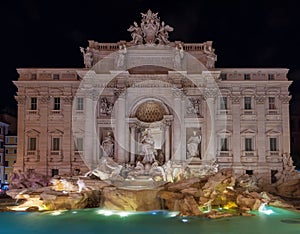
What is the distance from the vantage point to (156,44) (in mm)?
31812

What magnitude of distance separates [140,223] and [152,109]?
52.5ft

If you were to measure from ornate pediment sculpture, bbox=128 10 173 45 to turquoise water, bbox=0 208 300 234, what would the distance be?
55.1 ft

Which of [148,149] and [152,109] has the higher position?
[152,109]

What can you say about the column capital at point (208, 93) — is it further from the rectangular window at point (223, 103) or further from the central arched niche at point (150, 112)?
the central arched niche at point (150, 112)

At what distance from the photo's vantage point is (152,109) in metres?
31.9

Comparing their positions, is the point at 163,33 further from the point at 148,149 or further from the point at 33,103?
the point at 33,103

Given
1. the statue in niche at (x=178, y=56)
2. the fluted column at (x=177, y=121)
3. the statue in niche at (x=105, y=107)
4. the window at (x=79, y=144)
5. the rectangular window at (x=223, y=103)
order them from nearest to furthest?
the fluted column at (x=177, y=121)
the statue in niche at (x=178, y=56)
the statue in niche at (x=105, y=107)
the window at (x=79, y=144)
the rectangular window at (x=223, y=103)

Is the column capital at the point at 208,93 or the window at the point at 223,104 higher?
the column capital at the point at 208,93

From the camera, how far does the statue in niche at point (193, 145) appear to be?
30.5 meters

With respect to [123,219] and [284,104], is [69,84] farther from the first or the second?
[284,104]

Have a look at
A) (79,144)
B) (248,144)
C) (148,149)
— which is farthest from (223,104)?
(79,144)

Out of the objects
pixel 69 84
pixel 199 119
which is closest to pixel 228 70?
pixel 199 119

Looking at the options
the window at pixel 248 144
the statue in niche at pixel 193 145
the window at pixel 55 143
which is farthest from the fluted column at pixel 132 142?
the window at pixel 248 144

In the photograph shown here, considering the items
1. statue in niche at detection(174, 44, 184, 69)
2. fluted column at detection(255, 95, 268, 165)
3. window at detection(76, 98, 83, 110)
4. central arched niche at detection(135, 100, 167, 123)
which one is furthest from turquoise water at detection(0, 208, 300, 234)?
statue in niche at detection(174, 44, 184, 69)
